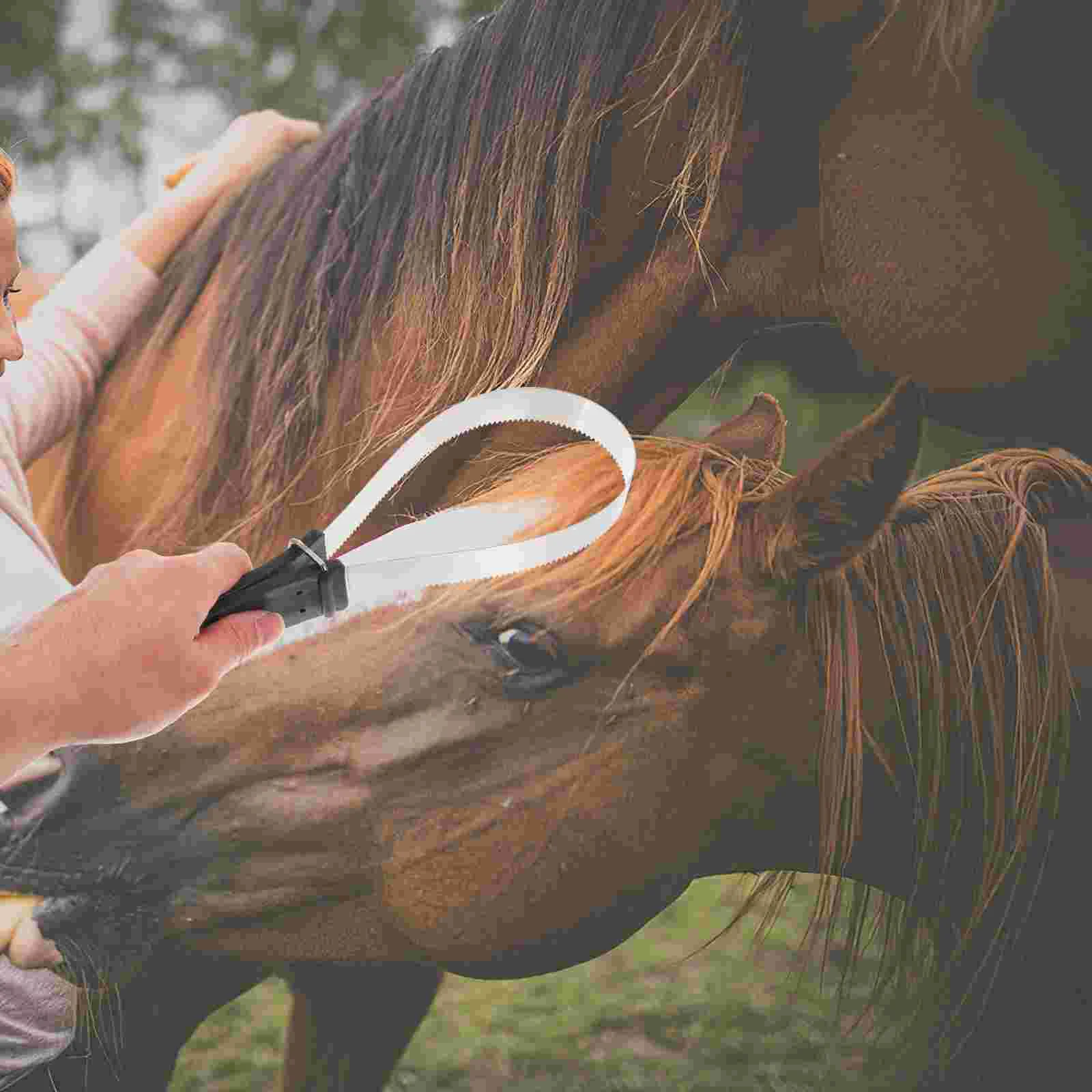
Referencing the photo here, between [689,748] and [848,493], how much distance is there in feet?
0.46

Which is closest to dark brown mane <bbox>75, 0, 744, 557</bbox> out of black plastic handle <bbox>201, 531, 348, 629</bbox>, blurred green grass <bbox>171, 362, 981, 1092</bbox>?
blurred green grass <bbox>171, 362, 981, 1092</bbox>

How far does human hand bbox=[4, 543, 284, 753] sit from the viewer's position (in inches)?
12.8

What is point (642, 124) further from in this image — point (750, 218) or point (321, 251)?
point (321, 251)

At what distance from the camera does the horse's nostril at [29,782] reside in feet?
1.79

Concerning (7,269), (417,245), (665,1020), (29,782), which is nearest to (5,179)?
(7,269)

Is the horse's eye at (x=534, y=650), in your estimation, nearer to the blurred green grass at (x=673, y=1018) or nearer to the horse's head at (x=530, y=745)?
the horse's head at (x=530, y=745)

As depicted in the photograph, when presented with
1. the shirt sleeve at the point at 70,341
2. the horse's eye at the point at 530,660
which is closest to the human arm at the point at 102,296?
the shirt sleeve at the point at 70,341

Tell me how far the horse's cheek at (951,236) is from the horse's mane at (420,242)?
0.04m

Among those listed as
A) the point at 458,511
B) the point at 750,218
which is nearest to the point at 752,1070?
the point at 458,511

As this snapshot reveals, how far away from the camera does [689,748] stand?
0.50m

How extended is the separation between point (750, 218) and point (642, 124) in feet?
0.23

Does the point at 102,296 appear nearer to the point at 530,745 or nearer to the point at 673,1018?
the point at 530,745

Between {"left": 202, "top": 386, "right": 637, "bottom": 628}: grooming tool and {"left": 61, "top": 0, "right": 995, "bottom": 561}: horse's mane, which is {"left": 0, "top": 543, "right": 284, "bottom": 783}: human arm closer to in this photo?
{"left": 202, "top": 386, "right": 637, "bottom": 628}: grooming tool

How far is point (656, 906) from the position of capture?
531mm
